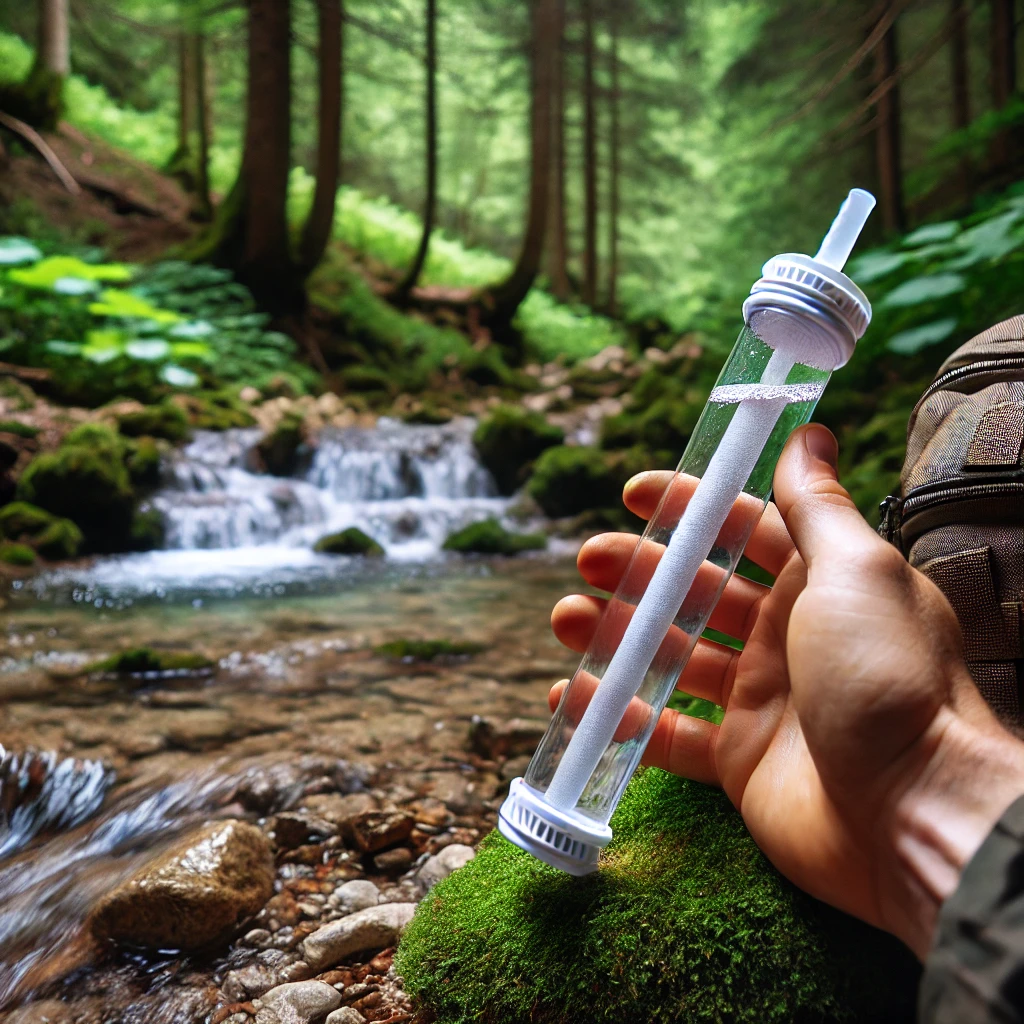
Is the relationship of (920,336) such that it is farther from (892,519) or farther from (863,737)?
(863,737)

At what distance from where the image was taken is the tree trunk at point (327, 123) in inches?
371

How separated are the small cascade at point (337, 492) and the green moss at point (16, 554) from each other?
1.20 m

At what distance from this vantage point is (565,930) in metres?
1.11

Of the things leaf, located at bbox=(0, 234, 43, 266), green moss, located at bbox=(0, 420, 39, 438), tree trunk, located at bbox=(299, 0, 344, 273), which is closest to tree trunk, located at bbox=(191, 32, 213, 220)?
tree trunk, located at bbox=(299, 0, 344, 273)

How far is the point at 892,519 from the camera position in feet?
4.73

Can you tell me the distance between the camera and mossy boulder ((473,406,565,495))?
29.9 feet

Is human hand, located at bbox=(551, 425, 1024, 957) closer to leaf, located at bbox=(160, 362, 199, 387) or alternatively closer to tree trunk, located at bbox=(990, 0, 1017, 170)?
leaf, located at bbox=(160, 362, 199, 387)

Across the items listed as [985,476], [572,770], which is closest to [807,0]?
[985,476]

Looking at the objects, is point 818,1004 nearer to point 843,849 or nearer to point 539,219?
point 843,849

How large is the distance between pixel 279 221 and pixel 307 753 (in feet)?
31.0

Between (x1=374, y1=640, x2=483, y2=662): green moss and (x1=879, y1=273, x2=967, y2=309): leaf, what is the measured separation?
8.56 ft

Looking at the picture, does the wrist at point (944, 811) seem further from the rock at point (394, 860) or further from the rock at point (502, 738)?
the rock at point (502, 738)

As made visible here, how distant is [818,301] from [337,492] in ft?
24.9

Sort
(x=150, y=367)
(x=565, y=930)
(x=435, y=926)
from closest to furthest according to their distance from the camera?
1. (x=565, y=930)
2. (x=435, y=926)
3. (x=150, y=367)
